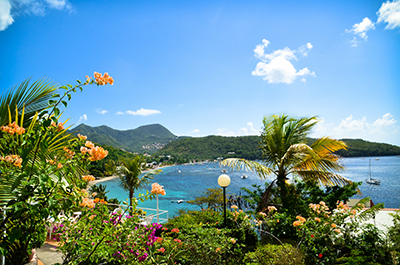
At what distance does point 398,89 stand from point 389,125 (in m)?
2.54

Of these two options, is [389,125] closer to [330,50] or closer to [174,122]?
[330,50]

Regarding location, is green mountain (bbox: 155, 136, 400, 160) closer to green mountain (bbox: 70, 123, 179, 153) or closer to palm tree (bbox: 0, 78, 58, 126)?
palm tree (bbox: 0, 78, 58, 126)

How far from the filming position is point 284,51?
9195 mm

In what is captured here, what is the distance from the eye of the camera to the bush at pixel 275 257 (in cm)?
296

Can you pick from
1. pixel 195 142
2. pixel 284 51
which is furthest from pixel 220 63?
pixel 195 142

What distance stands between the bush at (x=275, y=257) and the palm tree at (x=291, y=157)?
2.43m

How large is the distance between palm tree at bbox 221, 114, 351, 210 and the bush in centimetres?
243

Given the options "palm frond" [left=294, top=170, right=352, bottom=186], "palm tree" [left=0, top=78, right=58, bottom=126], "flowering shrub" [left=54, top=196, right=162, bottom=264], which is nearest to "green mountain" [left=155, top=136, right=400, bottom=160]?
"palm frond" [left=294, top=170, right=352, bottom=186]

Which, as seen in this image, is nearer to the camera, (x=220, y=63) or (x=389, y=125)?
(x=389, y=125)

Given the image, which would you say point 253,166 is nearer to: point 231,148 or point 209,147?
point 231,148

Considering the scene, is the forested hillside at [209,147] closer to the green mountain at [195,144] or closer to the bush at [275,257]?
the green mountain at [195,144]

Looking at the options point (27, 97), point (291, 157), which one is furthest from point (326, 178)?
point (27, 97)

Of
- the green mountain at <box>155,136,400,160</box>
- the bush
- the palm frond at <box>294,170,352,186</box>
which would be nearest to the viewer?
the bush

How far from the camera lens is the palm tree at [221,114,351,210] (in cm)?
538
